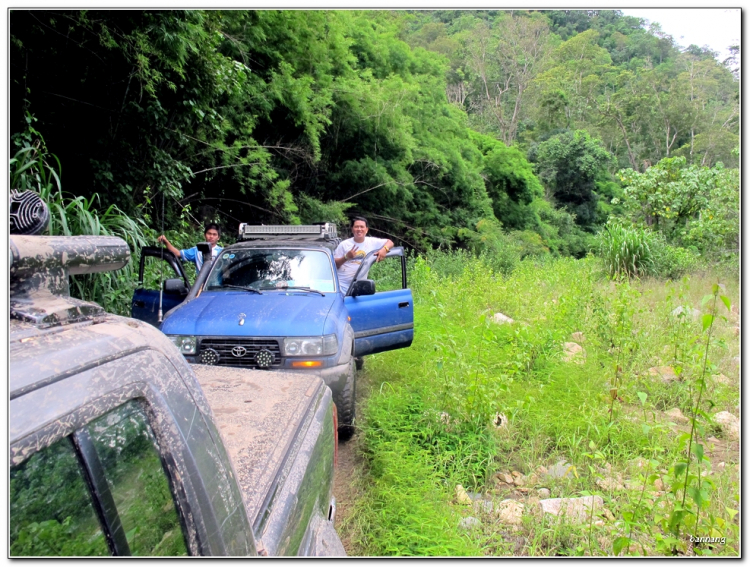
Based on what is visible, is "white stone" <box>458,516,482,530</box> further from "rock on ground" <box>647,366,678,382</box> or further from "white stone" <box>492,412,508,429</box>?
"rock on ground" <box>647,366,678,382</box>

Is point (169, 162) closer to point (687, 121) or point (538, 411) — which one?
point (538, 411)

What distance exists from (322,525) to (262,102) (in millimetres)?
10999

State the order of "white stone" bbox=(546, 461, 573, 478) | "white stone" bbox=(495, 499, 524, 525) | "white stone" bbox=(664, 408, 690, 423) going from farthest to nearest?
"white stone" bbox=(664, 408, 690, 423)
"white stone" bbox=(546, 461, 573, 478)
"white stone" bbox=(495, 499, 524, 525)

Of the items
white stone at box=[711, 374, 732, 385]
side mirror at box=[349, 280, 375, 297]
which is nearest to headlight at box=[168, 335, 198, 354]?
side mirror at box=[349, 280, 375, 297]

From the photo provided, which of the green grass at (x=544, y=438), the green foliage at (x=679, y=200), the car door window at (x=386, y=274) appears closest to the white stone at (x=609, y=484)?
the green grass at (x=544, y=438)

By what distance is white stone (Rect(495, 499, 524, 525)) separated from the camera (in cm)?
318

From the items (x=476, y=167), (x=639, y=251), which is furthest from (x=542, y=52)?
(x=639, y=251)

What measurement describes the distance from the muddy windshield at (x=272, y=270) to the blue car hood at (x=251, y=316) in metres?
0.33

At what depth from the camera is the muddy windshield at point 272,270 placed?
524cm

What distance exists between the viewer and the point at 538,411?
4645 mm

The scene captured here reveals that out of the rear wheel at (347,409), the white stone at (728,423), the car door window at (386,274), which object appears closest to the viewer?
the rear wheel at (347,409)

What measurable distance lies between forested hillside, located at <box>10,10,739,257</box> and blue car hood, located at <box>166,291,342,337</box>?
238 cm

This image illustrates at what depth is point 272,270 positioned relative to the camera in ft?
17.5

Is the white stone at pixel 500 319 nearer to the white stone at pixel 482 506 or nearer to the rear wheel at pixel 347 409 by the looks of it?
the rear wheel at pixel 347 409
